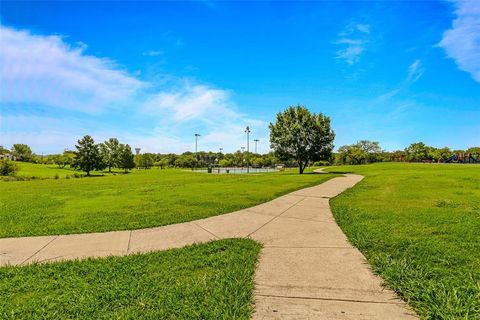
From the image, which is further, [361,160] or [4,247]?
[361,160]

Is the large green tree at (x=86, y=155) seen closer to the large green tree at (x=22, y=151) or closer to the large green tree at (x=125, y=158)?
the large green tree at (x=125, y=158)

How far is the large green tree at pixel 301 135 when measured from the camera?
35781 millimetres

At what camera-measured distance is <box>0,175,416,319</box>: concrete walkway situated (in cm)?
283

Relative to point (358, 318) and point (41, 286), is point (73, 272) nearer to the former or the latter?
point (41, 286)

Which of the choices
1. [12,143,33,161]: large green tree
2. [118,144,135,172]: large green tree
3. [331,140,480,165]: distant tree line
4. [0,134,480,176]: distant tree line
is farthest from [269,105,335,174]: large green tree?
[12,143,33,161]: large green tree

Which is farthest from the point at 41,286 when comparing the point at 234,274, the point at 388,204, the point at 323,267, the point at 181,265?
the point at 388,204

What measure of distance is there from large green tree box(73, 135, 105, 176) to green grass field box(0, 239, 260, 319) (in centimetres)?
5380

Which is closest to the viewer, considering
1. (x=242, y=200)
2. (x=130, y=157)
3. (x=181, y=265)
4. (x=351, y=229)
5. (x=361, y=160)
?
(x=181, y=265)

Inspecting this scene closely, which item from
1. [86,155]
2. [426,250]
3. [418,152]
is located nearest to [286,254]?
[426,250]

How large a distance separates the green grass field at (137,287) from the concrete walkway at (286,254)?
334mm

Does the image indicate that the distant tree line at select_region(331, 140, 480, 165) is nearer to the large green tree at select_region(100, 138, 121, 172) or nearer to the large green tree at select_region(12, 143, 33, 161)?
the large green tree at select_region(100, 138, 121, 172)

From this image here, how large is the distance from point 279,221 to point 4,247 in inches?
220

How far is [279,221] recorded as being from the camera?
672 cm

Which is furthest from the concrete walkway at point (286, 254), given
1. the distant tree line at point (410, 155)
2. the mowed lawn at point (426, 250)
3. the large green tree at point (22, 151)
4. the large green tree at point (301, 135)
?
the large green tree at point (22, 151)
